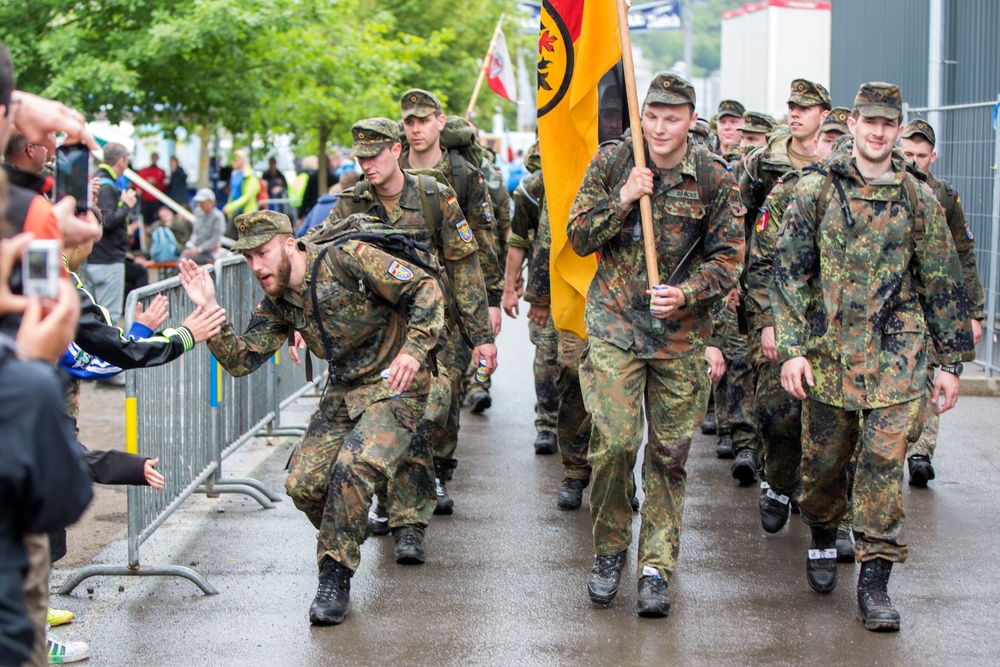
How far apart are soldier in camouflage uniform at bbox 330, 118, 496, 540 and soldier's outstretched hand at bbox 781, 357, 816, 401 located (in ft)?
5.78

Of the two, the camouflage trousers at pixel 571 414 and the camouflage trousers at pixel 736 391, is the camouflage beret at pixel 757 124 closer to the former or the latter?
the camouflage trousers at pixel 736 391

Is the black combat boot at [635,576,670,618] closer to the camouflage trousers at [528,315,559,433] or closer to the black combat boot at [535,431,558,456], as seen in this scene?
Result: the camouflage trousers at [528,315,559,433]

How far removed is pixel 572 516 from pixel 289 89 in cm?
1175

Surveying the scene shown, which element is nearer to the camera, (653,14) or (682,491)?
(682,491)

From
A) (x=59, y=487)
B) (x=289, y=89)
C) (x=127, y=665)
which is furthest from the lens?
(x=289, y=89)

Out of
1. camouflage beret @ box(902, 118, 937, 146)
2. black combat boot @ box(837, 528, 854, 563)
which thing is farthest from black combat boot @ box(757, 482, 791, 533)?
camouflage beret @ box(902, 118, 937, 146)

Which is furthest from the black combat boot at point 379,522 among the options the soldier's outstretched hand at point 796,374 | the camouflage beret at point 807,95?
the camouflage beret at point 807,95

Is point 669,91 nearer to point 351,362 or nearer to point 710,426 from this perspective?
point 351,362

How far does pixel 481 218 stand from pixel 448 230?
0.90 meters

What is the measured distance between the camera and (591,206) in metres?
5.81

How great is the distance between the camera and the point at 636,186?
18.4 ft

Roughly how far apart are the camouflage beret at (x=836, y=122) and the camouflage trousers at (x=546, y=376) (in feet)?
6.72

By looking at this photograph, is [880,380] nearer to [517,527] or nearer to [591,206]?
[591,206]

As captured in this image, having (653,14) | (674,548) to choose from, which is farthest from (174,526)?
(653,14)
